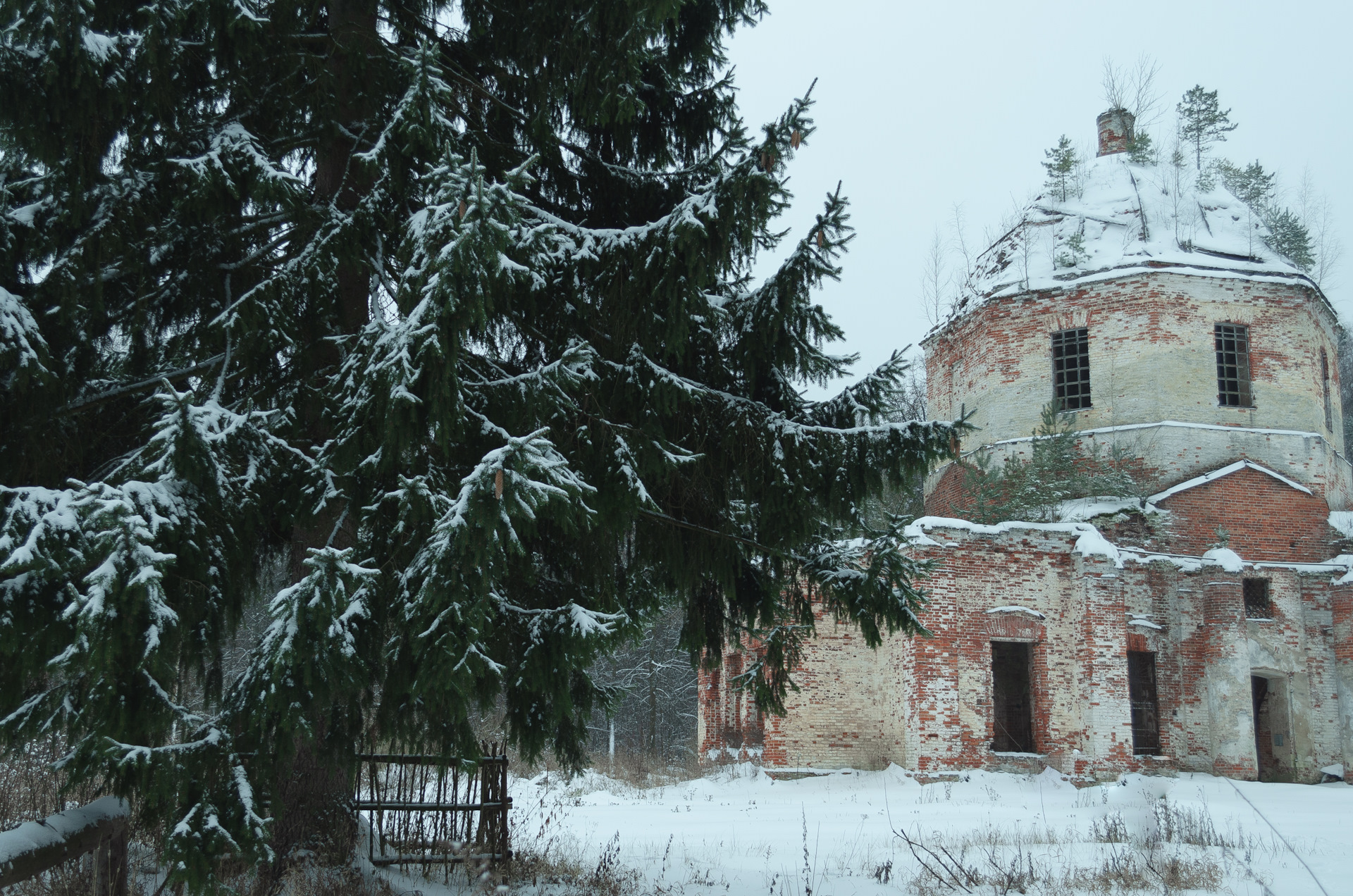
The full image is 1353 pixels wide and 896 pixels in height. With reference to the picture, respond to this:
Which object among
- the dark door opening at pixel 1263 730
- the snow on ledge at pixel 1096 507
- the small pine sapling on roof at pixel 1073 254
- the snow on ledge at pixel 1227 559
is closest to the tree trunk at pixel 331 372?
the snow on ledge at pixel 1096 507

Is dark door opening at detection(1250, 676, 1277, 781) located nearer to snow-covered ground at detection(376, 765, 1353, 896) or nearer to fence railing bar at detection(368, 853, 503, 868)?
snow-covered ground at detection(376, 765, 1353, 896)

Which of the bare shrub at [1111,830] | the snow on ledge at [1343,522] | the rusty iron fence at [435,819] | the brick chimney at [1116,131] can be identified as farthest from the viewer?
the brick chimney at [1116,131]

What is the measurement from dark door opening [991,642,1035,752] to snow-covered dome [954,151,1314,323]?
8379mm

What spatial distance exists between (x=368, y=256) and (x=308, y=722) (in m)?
3.02

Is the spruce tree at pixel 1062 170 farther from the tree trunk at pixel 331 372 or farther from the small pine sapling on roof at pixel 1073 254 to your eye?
the tree trunk at pixel 331 372

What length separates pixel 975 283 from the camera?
24344 mm

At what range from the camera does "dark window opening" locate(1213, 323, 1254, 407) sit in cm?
2138

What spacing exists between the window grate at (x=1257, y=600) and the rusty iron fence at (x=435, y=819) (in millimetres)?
16321

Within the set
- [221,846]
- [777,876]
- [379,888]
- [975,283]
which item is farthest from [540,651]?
[975,283]

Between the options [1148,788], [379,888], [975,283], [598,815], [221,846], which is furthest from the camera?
[975,283]

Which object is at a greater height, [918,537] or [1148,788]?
[918,537]

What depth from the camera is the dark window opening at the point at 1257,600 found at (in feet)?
60.6

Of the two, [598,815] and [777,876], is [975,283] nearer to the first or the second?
[598,815]

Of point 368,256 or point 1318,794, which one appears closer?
point 368,256
